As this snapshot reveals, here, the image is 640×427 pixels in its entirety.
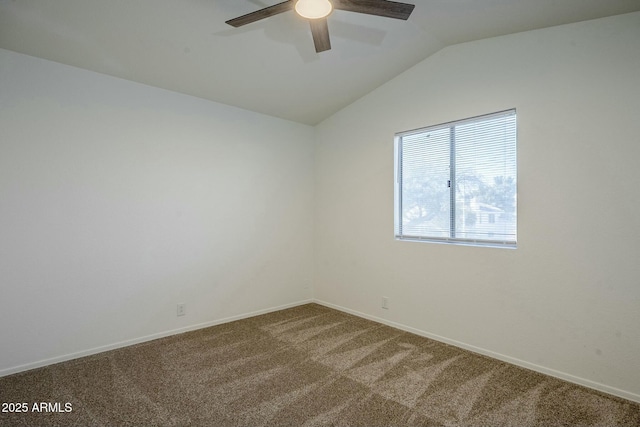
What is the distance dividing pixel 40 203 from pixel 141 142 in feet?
3.25

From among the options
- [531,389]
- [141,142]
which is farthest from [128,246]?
[531,389]

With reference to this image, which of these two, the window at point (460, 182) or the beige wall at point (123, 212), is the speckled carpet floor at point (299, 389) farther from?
the window at point (460, 182)

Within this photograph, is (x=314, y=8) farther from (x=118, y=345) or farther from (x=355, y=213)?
(x=118, y=345)

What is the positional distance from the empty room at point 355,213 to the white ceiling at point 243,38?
2 cm

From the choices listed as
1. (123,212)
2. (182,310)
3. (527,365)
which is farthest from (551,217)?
(123,212)

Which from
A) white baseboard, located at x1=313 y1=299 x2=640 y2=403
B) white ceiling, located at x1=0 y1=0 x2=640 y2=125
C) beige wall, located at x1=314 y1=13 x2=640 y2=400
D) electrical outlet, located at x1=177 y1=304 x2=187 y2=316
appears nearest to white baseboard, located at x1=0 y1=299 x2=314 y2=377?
electrical outlet, located at x1=177 y1=304 x2=187 y2=316

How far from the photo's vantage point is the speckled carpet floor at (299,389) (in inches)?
81.5

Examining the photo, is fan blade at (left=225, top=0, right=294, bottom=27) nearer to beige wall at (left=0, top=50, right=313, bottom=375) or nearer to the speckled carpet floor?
beige wall at (left=0, top=50, right=313, bottom=375)

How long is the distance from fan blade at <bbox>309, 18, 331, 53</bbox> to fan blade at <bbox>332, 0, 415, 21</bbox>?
16cm

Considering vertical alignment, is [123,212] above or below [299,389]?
above

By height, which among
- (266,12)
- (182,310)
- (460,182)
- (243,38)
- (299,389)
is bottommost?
(299,389)

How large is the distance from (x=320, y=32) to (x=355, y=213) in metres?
2.36

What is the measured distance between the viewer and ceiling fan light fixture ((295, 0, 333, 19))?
1984 mm

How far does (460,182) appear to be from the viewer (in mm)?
3273
